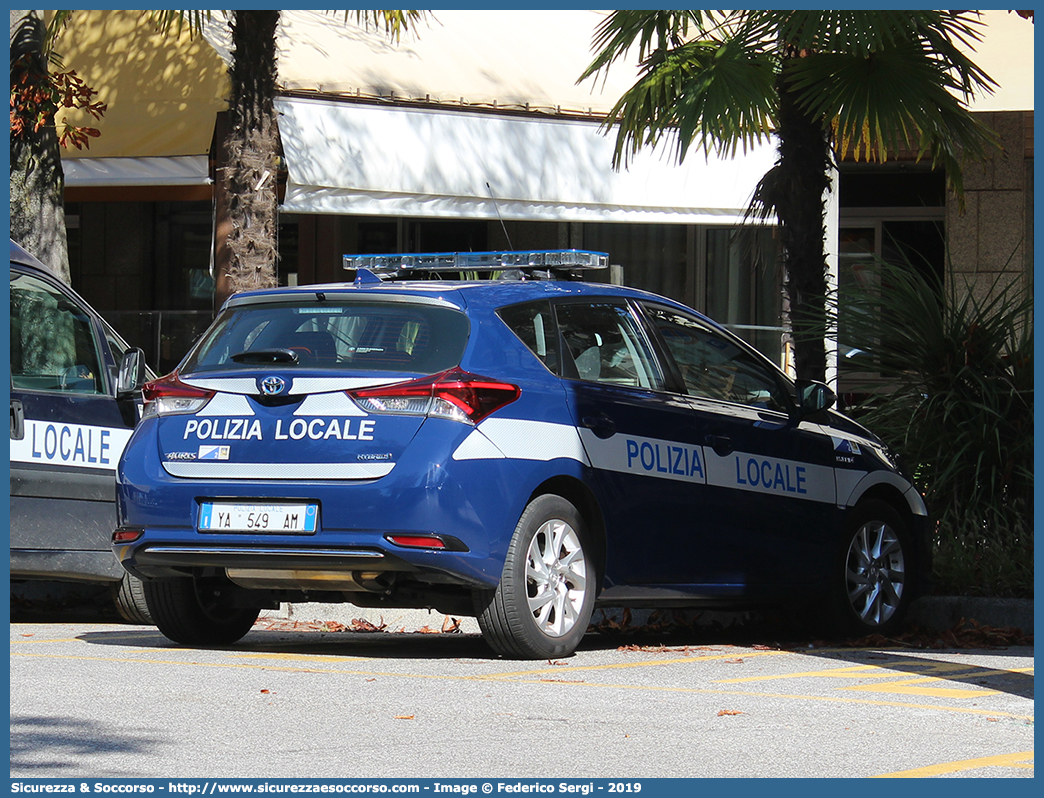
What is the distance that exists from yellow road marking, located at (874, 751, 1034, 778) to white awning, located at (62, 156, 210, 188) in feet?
38.4

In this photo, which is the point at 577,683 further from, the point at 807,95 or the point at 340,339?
the point at 807,95

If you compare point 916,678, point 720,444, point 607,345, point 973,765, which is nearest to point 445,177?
point 720,444

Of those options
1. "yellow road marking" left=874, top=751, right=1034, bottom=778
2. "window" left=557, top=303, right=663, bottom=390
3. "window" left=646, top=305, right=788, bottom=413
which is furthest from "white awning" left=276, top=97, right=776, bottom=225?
"yellow road marking" left=874, top=751, right=1034, bottom=778

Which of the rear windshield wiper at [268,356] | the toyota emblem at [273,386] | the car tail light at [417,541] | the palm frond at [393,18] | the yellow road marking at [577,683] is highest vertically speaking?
the palm frond at [393,18]

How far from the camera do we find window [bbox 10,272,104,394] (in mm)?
8930

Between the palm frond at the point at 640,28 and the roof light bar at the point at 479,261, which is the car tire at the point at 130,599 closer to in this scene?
the roof light bar at the point at 479,261

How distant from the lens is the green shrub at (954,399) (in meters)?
10.3

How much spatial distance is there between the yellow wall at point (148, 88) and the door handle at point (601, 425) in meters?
8.85

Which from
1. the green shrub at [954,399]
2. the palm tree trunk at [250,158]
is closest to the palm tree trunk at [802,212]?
the green shrub at [954,399]

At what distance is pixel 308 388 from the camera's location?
714cm

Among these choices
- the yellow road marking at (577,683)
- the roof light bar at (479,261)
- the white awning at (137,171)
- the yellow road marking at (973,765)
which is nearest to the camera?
the yellow road marking at (973,765)

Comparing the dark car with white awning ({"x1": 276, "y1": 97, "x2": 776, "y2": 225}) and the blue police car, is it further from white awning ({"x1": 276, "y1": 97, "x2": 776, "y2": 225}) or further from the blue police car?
white awning ({"x1": 276, "y1": 97, "x2": 776, "y2": 225})

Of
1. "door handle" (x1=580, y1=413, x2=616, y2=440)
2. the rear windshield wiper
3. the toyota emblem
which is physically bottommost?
"door handle" (x1=580, y1=413, x2=616, y2=440)
